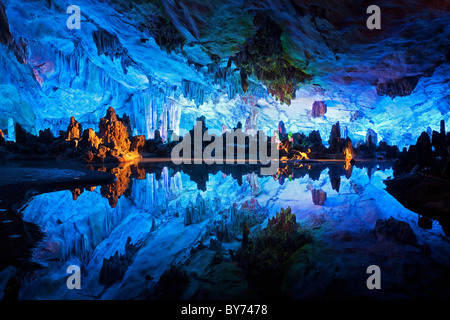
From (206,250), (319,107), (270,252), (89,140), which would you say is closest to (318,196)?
(270,252)

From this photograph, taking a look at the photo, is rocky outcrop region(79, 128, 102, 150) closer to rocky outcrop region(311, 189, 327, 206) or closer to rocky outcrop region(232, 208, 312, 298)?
rocky outcrop region(311, 189, 327, 206)

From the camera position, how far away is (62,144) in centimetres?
1502

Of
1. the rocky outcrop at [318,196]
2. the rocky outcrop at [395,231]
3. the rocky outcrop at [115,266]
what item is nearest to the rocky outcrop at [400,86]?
the rocky outcrop at [318,196]

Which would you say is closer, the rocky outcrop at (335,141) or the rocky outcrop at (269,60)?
the rocky outcrop at (269,60)

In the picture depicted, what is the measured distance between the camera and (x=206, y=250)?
2357mm

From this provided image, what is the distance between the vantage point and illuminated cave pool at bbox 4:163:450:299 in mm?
1630

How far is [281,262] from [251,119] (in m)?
25.1

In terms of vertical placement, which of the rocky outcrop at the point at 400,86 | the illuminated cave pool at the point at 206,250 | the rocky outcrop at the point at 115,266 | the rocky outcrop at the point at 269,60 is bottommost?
the rocky outcrop at the point at 115,266

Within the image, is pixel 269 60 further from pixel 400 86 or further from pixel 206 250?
pixel 206 250

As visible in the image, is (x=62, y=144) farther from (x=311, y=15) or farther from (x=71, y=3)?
(x=311, y=15)

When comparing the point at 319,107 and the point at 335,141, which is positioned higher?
the point at 319,107

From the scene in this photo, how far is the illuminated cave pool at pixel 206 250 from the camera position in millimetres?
1630

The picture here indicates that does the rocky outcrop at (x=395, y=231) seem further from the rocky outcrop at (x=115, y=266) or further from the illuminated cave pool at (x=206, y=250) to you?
the rocky outcrop at (x=115, y=266)

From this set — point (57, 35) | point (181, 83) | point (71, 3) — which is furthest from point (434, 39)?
point (57, 35)
